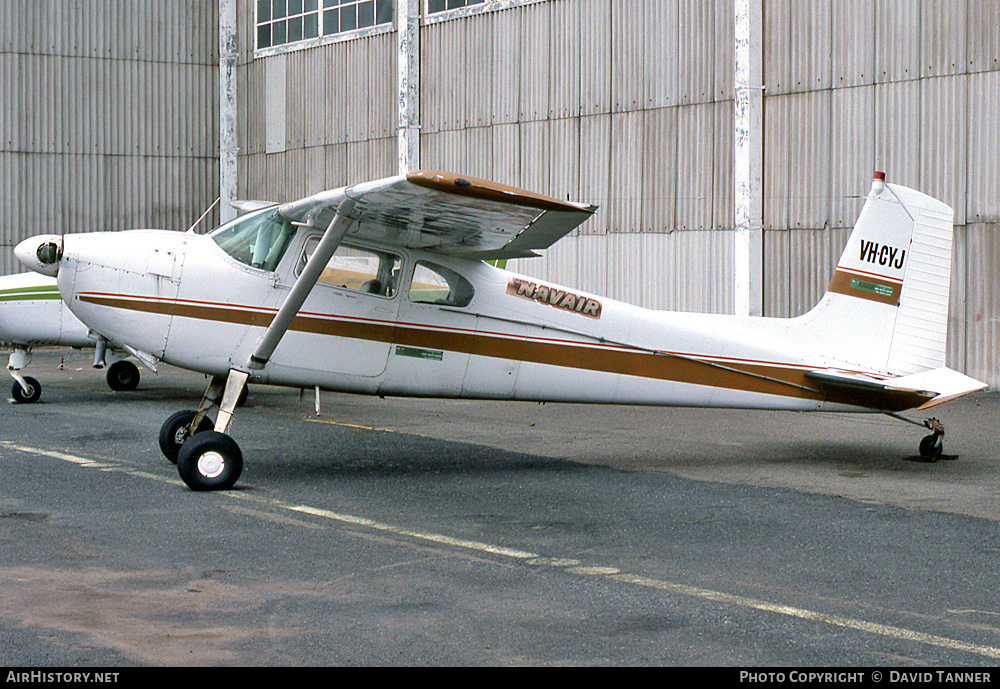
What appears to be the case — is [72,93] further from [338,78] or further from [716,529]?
[716,529]

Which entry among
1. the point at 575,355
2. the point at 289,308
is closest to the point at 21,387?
the point at 289,308

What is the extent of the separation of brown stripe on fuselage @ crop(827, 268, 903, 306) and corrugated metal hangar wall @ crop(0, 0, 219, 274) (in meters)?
21.6

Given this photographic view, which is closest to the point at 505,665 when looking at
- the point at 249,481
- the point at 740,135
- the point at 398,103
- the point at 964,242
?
the point at 249,481

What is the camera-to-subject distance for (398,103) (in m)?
24.2

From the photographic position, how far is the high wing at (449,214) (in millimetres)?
7488

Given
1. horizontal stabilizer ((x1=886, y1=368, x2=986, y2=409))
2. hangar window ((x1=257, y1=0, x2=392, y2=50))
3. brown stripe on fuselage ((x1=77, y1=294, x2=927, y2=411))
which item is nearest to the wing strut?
brown stripe on fuselage ((x1=77, y1=294, x2=927, y2=411))

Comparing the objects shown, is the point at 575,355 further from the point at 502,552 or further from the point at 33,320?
the point at 33,320

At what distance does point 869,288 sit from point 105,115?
74.7 feet

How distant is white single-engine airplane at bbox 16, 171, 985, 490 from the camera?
343 inches

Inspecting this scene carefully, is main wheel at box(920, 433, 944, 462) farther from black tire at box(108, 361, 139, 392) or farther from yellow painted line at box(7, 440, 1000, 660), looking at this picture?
black tire at box(108, 361, 139, 392)

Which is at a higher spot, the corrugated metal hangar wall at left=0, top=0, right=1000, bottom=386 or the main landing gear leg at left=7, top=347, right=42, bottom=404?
the corrugated metal hangar wall at left=0, top=0, right=1000, bottom=386

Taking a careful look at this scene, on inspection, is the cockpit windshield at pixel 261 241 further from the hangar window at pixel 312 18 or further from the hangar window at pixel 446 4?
the hangar window at pixel 312 18

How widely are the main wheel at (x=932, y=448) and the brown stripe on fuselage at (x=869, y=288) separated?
1287mm

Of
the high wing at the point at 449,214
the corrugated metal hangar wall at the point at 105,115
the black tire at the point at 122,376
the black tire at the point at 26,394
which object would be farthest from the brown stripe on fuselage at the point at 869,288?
the corrugated metal hangar wall at the point at 105,115
